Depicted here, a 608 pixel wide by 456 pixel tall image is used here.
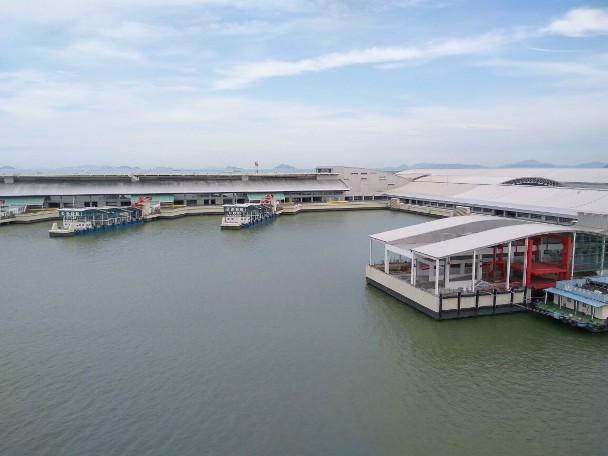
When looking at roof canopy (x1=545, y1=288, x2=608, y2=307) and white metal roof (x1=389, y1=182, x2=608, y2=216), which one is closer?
roof canopy (x1=545, y1=288, x2=608, y2=307)

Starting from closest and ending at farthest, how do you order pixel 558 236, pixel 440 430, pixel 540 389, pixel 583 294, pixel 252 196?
pixel 440 430 → pixel 540 389 → pixel 583 294 → pixel 558 236 → pixel 252 196

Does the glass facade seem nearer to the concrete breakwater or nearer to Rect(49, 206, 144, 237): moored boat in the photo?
Rect(49, 206, 144, 237): moored boat

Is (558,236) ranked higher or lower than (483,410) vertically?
higher

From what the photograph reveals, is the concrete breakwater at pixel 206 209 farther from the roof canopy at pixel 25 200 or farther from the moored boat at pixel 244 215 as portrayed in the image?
the moored boat at pixel 244 215

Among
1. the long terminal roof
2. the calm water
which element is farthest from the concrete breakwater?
the long terminal roof

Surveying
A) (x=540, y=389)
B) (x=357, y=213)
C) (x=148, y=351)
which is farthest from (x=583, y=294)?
(x=357, y=213)

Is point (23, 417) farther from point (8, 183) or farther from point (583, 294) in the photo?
point (8, 183)
